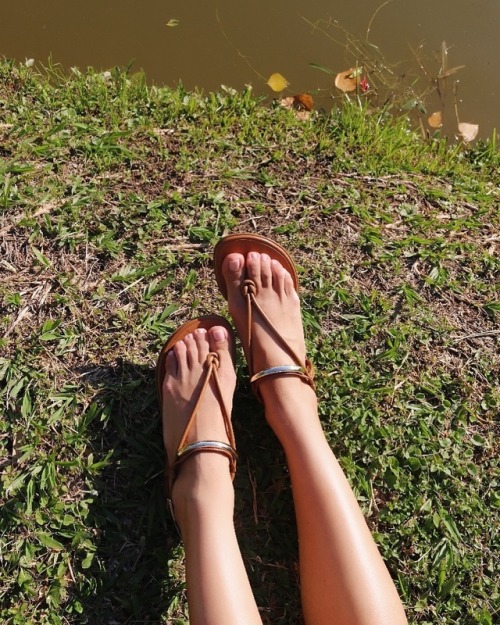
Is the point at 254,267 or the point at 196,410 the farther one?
the point at 254,267

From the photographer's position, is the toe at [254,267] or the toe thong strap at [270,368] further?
A: the toe at [254,267]

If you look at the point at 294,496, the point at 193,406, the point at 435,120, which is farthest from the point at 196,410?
the point at 435,120

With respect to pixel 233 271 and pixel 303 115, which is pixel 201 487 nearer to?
pixel 233 271

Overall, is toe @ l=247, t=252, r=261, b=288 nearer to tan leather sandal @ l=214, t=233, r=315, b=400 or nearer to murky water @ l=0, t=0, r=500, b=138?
tan leather sandal @ l=214, t=233, r=315, b=400

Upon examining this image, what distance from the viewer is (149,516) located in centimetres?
218

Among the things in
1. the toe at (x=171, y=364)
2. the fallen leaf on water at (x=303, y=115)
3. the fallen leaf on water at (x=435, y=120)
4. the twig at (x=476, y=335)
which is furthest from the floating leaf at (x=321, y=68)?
the toe at (x=171, y=364)

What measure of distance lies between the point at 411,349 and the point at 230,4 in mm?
2158

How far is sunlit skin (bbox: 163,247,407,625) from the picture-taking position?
183 cm

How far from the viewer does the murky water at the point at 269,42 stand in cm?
342

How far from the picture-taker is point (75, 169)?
280 centimetres

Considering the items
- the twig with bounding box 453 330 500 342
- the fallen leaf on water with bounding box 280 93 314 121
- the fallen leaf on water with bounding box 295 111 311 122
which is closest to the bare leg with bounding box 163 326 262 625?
the twig with bounding box 453 330 500 342

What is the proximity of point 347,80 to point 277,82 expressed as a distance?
399 millimetres

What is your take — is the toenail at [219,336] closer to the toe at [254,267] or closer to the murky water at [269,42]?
→ the toe at [254,267]

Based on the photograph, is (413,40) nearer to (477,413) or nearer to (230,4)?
(230,4)
